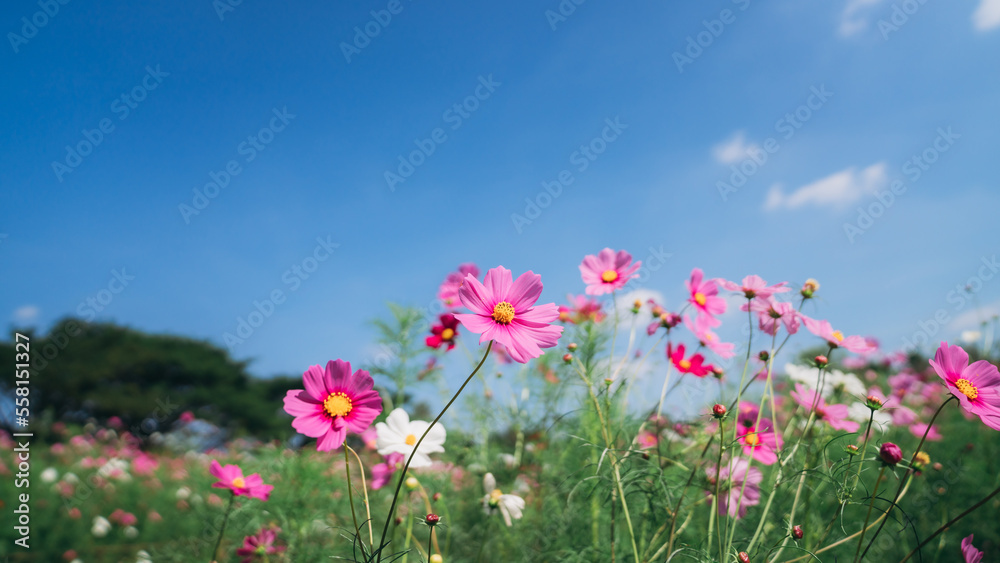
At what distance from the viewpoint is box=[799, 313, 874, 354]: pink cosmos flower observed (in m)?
Result: 1.09

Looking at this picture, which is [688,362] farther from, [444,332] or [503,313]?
[503,313]

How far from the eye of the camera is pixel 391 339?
1.87 metres

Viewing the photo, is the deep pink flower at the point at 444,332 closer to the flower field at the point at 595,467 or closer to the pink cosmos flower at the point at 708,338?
the flower field at the point at 595,467

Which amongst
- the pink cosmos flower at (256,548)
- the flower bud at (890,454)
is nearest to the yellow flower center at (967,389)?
the flower bud at (890,454)

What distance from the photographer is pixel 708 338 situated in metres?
1.32

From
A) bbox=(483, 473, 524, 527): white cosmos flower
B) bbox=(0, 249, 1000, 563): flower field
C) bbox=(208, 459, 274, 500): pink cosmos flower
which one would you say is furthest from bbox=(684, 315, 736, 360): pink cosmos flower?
bbox=(208, 459, 274, 500): pink cosmos flower

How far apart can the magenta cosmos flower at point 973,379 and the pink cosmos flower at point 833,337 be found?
0.77ft

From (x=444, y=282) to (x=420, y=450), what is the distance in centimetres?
75

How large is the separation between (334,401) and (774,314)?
0.87 m

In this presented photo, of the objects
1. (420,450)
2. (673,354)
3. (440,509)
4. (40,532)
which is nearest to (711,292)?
(673,354)

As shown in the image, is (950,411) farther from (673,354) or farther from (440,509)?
(440,509)

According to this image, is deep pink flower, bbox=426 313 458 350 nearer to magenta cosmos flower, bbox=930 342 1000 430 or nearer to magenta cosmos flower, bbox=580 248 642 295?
magenta cosmos flower, bbox=580 248 642 295

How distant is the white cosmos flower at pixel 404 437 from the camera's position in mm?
1033

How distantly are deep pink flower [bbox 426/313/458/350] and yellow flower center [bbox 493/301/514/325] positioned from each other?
667 millimetres
